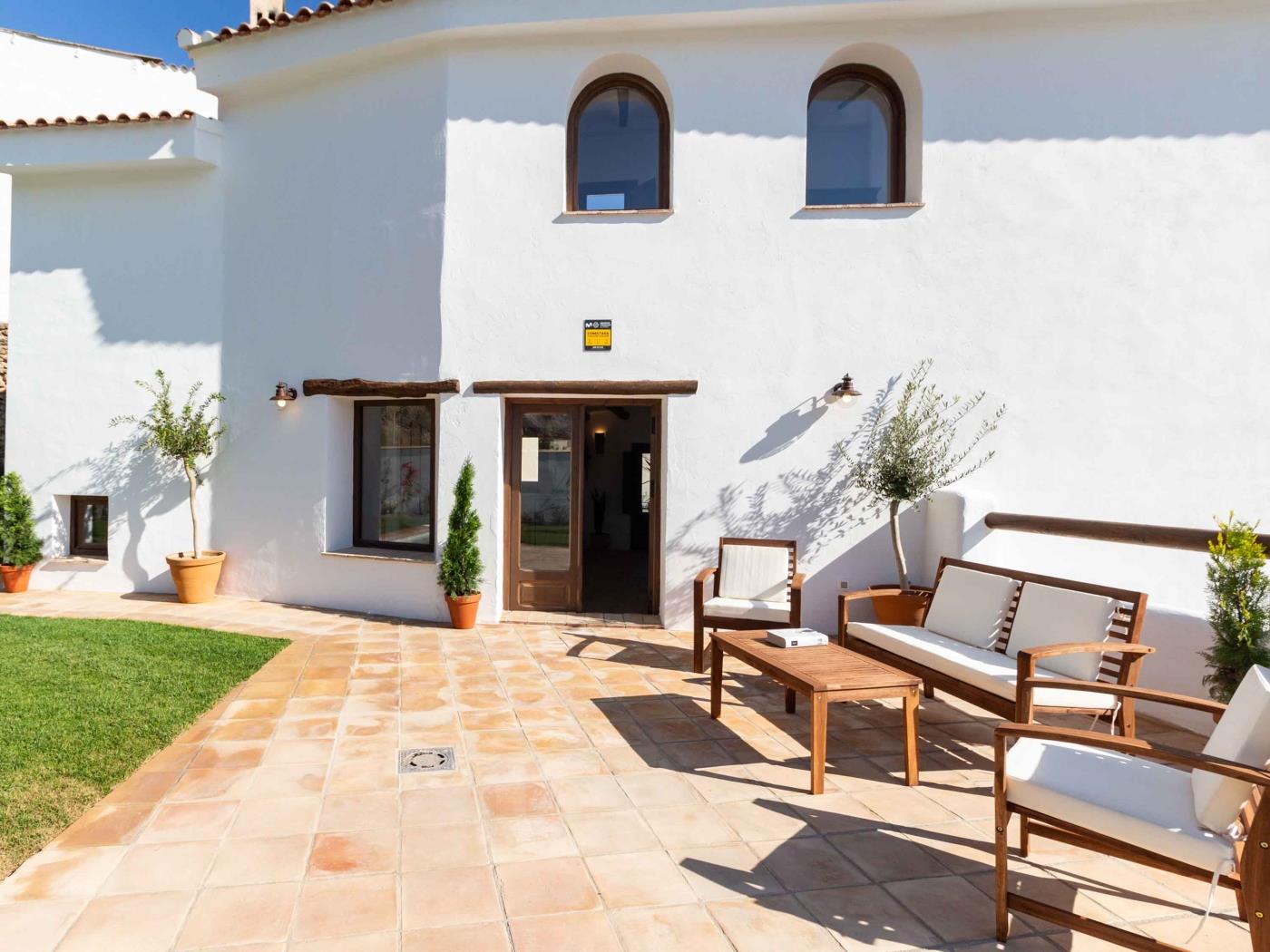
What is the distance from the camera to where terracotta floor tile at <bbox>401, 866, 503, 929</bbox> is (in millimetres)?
2627

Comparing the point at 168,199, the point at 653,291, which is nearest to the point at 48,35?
the point at 168,199

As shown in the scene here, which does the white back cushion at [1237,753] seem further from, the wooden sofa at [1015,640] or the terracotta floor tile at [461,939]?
the terracotta floor tile at [461,939]

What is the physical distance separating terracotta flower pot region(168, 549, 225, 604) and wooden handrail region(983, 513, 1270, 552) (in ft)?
25.9

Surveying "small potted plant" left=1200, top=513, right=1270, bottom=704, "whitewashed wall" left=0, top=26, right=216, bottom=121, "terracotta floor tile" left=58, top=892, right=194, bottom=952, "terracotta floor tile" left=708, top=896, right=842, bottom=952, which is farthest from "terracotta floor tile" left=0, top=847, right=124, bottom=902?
"whitewashed wall" left=0, top=26, right=216, bottom=121

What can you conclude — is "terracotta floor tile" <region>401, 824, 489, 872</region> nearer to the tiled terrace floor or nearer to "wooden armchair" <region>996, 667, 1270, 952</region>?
the tiled terrace floor

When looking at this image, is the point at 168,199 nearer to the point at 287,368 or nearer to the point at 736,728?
the point at 287,368

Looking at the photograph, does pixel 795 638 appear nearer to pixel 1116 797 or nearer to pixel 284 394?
pixel 1116 797

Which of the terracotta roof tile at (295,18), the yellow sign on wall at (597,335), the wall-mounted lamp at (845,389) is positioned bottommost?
the wall-mounted lamp at (845,389)

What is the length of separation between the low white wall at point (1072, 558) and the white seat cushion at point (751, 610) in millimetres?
1778

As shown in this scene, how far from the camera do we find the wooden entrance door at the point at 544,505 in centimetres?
742

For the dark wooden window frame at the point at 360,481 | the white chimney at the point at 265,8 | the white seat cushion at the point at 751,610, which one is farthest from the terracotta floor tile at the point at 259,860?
the white chimney at the point at 265,8

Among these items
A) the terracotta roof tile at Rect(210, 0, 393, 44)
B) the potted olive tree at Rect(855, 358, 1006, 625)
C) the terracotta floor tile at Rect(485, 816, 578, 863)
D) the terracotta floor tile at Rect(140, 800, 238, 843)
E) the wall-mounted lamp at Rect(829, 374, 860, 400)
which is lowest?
the terracotta floor tile at Rect(485, 816, 578, 863)

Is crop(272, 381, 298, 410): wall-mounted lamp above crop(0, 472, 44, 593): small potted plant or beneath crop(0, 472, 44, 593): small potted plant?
above

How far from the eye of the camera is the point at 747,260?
6.98 m
